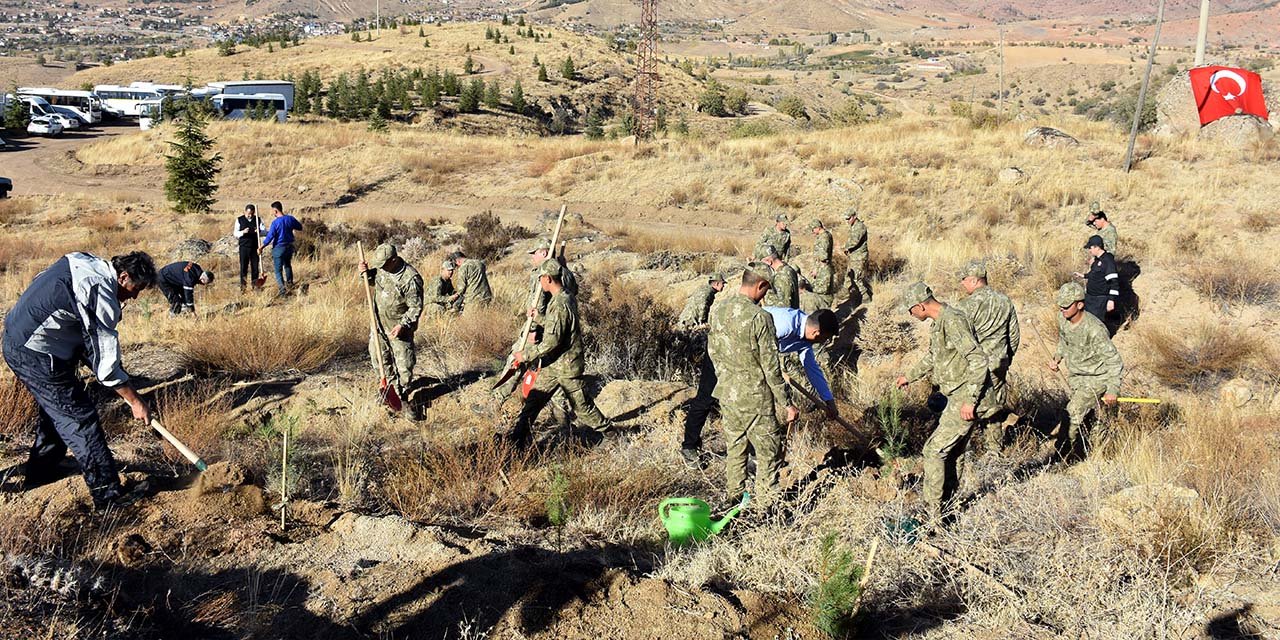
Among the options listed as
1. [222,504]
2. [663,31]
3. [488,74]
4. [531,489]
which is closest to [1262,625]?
[531,489]

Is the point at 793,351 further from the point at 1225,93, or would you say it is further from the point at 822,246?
the point at 1225,93

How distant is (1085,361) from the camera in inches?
269

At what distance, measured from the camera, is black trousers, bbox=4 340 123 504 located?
444cm

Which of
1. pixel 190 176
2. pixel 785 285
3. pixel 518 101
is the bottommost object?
pixel 785 285

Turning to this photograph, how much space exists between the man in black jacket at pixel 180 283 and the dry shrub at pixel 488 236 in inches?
235

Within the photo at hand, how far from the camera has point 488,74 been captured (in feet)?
170

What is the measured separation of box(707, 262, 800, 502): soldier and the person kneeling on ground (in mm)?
3514

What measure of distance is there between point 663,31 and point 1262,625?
14981 centimetres

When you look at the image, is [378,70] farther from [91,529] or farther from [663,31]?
[663,31]

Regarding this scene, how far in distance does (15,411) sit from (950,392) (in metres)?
7.11

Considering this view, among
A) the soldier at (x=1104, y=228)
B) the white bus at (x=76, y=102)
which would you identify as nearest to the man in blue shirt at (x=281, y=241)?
the soldier at (x=1104, y=228)

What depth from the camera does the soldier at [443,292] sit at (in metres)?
8.55

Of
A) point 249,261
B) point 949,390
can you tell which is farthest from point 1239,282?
point 249,261

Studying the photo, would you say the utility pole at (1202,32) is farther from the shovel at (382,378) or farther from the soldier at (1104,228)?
the shovel at (382,378)
